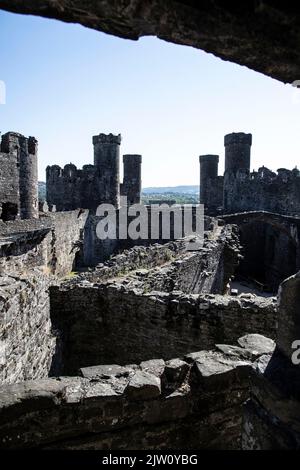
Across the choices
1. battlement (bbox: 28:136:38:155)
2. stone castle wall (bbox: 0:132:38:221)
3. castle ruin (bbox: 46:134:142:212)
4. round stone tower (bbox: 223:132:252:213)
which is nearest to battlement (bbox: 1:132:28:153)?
stone castle wall (bbox: 0:132:38:221)

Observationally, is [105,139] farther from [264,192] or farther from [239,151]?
[264,192]

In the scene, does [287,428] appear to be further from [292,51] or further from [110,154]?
[110,154]

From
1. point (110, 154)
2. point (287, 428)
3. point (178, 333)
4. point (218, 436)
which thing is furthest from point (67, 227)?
point (287, 428)

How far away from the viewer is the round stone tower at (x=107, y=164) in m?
33.4

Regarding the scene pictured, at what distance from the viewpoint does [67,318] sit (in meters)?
A: 7.09

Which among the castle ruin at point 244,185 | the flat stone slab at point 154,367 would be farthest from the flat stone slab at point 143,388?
the castle ruin at point 244,185

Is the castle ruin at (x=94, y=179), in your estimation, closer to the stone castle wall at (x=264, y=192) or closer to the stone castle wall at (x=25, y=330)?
the stone castle wall at (x=264, y=192)

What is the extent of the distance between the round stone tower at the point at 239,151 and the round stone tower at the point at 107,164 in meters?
11.1

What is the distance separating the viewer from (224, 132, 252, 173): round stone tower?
1435 inches

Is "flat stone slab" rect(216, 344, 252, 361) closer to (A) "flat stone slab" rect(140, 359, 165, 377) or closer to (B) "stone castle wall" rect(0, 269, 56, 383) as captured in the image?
(A) "flat stone slab" rect(140, 359, 165, 377)

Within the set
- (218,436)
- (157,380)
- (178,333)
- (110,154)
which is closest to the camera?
(157,380)

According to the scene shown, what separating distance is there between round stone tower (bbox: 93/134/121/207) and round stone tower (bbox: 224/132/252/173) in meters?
11.1
